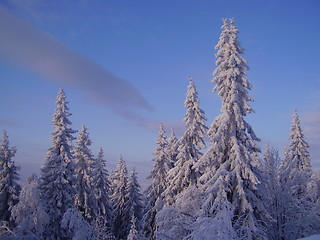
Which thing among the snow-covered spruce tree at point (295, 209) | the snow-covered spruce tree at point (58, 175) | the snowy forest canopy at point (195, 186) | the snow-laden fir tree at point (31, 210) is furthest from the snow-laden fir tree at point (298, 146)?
the snow-laden fir tree at point (31, 210)

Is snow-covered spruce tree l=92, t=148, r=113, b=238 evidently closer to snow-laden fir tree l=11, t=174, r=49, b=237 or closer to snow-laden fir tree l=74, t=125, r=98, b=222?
snow-laden fir tree l=74, t=125, r=98, b=222

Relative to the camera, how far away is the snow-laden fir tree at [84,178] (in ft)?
123

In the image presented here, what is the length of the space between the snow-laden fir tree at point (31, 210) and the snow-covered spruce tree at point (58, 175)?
1.35m

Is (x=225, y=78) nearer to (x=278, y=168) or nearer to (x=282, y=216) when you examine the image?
(x=278, y=168)

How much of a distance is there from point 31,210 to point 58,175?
167 inches

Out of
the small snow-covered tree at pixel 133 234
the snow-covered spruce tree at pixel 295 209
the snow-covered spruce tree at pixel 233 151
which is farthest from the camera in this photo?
the small snow-covered tree at pixel 133 234

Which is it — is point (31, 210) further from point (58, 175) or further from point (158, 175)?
point (158, 175)

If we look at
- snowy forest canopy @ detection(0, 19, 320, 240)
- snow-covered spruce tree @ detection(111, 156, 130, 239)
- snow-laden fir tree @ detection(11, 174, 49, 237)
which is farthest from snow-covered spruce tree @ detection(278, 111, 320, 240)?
snow-covered spruce tree @ detection(111, 156, 130, 239)

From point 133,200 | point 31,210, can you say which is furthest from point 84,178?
point 31,210

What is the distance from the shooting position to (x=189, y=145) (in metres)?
26.7

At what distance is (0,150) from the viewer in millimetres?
36031

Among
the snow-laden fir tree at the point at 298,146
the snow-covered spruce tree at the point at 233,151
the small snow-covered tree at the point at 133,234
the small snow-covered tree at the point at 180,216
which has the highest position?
the snow-laden fir tree at the point at 298,146

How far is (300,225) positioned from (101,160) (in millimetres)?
27864

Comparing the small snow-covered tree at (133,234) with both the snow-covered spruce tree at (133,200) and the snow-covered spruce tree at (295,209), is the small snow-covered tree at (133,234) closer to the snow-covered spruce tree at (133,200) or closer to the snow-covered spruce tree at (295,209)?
the snow-covered spruce tree at (295,209)
